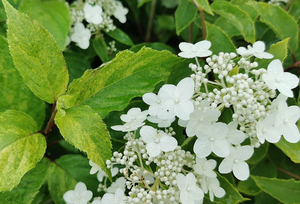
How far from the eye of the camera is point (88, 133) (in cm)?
66

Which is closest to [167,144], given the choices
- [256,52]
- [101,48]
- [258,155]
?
[256,52]

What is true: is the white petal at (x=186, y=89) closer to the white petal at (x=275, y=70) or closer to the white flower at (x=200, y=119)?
the white flower at (x=200, y=119)

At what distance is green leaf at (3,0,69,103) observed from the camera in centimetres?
63

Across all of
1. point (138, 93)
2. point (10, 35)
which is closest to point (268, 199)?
point (138, 93)

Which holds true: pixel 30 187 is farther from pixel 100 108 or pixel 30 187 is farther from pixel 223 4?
pixel 223 4

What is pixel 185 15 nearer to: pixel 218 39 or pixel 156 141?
pixel 218 39

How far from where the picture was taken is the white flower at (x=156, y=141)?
61 cm

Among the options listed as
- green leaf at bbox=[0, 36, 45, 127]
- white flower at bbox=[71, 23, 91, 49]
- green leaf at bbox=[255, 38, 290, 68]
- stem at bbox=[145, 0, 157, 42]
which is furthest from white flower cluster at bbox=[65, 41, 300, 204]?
stem at bbox=[145, 0, 157, 42]

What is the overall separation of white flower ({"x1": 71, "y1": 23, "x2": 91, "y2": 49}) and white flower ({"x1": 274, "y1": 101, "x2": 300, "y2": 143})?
73cm

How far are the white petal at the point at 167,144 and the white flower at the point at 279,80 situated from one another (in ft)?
0.84

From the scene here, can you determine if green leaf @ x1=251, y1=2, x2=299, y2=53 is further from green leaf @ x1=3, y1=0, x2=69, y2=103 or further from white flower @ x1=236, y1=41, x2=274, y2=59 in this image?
green leaf @ x1=3, y1=0, x2=69, y2=103

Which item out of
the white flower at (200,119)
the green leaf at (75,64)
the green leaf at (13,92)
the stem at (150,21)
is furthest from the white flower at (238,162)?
the stem at (150,21)

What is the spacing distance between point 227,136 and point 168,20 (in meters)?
0.75

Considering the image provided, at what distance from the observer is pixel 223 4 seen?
89 cm
